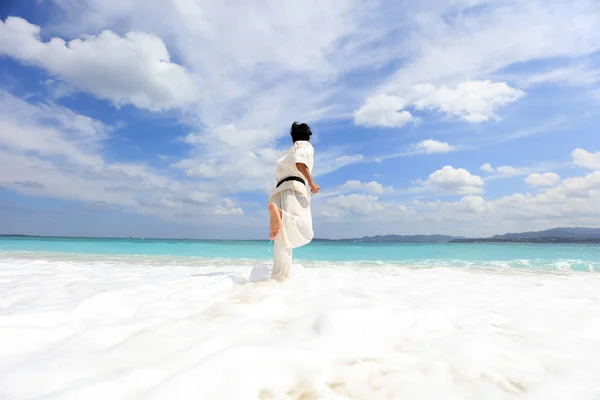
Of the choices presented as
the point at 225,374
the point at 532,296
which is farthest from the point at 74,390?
the point at 532,296

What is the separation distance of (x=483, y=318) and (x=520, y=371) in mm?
1087

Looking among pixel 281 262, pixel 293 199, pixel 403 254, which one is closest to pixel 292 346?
pixel 281 262

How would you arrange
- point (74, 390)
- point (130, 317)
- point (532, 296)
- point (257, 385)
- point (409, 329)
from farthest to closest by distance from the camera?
point (532, 296), point (130, 317), point (409, 329), point (257, 385), point (74, 390)

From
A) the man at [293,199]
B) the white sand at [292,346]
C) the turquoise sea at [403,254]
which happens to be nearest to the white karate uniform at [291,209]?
the man at [293,199]

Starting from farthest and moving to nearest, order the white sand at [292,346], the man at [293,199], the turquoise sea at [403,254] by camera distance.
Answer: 1. the turquoise sea at [403,254]
2. the man at [293,199]
3. the white sand at [292,346]

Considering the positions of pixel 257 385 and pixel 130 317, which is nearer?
pixel 257 385

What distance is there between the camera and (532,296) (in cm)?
418

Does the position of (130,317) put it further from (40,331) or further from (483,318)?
(483,318)

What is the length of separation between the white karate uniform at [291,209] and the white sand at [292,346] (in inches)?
38.9

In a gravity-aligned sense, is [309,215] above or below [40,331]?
above

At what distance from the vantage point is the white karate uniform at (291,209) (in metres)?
4.71

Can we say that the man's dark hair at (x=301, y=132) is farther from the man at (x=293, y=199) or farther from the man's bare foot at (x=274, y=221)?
the man's bare foot at (x=274, y=221)

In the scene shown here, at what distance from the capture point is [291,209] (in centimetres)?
477

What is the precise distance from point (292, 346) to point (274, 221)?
248cm
